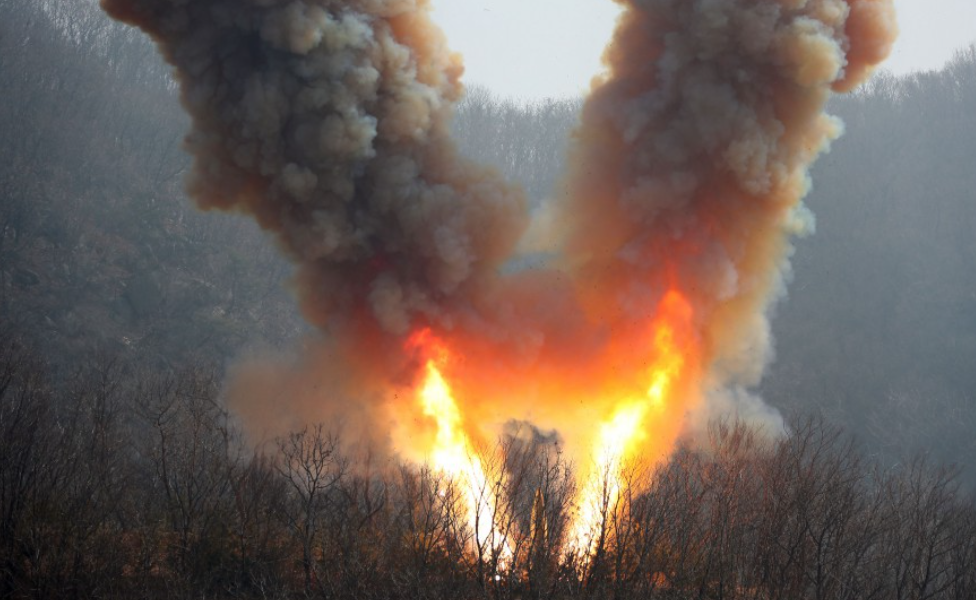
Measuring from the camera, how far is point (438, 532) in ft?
91.9

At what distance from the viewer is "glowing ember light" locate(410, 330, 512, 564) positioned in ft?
83.4

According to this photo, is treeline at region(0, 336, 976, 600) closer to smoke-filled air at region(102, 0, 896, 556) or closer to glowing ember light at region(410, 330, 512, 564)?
glowing ember light at region(410, 330, 512, 564)

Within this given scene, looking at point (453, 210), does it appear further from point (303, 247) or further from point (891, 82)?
point (891, 82)

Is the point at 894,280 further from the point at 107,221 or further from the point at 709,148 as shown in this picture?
the point at 107,221

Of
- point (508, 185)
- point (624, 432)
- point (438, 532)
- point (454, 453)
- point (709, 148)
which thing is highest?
point (709, 148)

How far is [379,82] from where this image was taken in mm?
24812

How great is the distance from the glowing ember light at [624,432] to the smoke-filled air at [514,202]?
0.21 feet

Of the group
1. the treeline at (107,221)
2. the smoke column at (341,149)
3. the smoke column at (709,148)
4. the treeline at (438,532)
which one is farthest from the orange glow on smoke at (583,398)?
the treeline at (107,221)

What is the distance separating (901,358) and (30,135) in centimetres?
6592

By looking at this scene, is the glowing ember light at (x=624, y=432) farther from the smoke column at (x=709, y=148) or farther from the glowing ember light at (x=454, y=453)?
the glowing ember light at (x=454, y=453)

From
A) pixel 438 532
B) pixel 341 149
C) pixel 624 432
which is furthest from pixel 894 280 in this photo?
pixel 341 149

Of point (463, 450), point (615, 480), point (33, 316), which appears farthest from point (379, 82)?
point (33, 316)

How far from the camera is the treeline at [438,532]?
26.3m

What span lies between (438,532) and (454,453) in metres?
3.29
